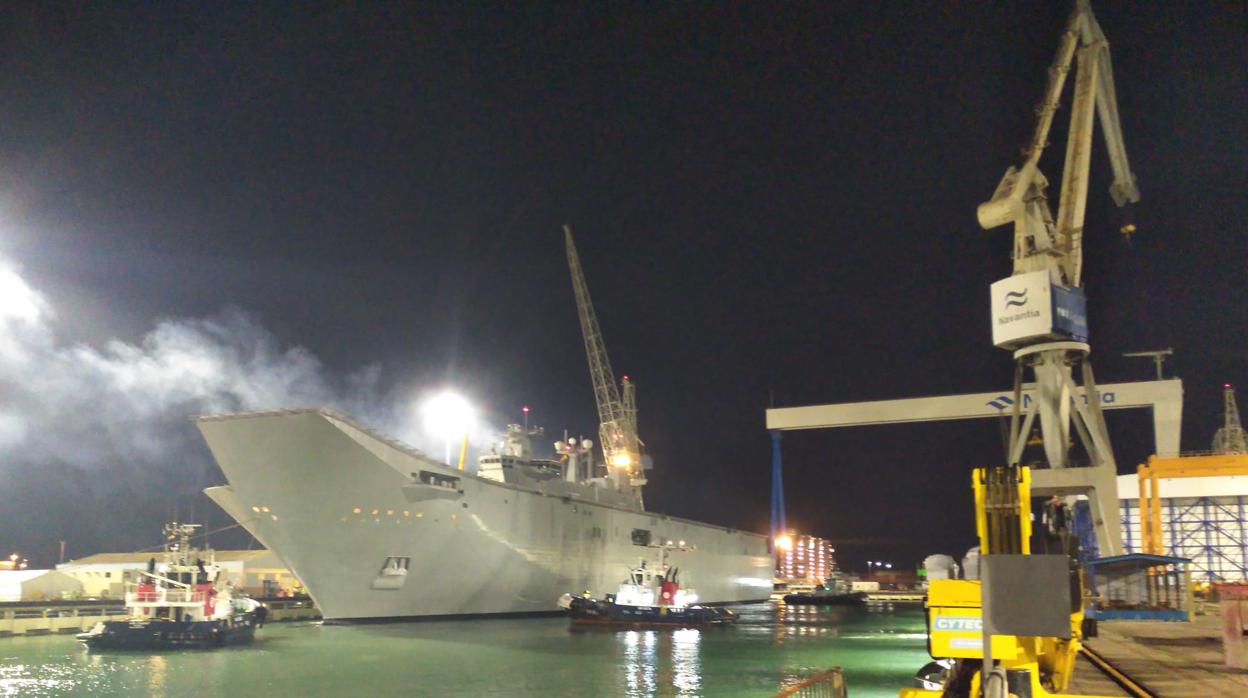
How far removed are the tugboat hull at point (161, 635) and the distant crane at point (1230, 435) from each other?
163ft

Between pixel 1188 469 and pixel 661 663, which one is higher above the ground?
pixel 1188 469

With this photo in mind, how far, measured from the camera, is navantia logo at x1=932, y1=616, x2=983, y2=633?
6719 millimetres

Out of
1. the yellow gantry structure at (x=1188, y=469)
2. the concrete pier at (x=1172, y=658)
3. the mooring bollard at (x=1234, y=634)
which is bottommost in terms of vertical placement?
the concrete pier at (x=1172, y=658)

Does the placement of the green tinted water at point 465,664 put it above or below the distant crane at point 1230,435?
below

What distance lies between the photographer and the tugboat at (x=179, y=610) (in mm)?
27130

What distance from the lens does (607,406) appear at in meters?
64.8

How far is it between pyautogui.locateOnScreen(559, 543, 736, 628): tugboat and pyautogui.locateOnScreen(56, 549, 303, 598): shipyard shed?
762 inches

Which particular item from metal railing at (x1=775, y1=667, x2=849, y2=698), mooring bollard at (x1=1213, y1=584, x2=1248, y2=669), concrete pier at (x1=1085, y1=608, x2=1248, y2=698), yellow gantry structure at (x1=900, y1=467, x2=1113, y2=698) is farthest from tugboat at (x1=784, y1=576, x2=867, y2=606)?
yellow gantry structure at (x1=900, y1=467, x2=1113, y2=698)

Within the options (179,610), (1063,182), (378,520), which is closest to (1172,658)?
(1063,182)

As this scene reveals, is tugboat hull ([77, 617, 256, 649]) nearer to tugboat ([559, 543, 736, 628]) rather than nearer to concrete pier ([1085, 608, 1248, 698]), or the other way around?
tugboat ([559, 543, 736, 628])

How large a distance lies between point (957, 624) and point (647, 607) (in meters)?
32.8

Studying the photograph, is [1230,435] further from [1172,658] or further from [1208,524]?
[1172,658]

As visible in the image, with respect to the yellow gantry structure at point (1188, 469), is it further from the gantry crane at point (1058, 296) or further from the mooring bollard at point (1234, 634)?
the mooring bollard at point (1234, 634)

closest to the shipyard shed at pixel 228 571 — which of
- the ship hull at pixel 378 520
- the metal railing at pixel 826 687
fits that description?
the ship hull at pixel 378 520
